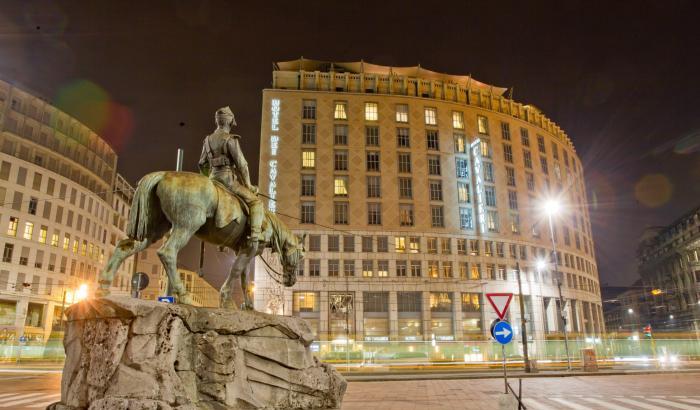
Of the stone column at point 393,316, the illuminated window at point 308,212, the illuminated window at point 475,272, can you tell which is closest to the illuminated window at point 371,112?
the illuminated window at point 308,212

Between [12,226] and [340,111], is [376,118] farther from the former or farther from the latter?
[12,226]

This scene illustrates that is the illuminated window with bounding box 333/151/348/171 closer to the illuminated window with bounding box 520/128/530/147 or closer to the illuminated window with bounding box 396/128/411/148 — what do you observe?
the illuminated window with bounding box 396/128/411/148

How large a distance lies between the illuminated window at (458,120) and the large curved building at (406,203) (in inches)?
5.8

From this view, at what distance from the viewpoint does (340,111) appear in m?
67.0

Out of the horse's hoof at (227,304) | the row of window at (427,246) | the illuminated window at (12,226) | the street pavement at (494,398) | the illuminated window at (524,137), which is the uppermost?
the illuminated window at (524,137)

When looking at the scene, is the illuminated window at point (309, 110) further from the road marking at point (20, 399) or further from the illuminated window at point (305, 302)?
the road marking at point (20, 399)

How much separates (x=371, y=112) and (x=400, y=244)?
64.2ft

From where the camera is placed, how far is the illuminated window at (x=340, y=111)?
6662 cm

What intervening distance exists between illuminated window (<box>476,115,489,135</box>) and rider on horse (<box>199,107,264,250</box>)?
66.8 meters

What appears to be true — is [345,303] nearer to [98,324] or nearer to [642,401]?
[642,401]

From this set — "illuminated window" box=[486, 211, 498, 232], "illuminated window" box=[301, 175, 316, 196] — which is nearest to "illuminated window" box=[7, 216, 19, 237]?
"illuminated window" box=[301, 175, 316, 196]

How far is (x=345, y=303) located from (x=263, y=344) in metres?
52.1

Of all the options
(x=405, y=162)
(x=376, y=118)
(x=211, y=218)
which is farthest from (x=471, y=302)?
(x=211, y=218)

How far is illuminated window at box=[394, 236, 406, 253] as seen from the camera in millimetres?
61306
